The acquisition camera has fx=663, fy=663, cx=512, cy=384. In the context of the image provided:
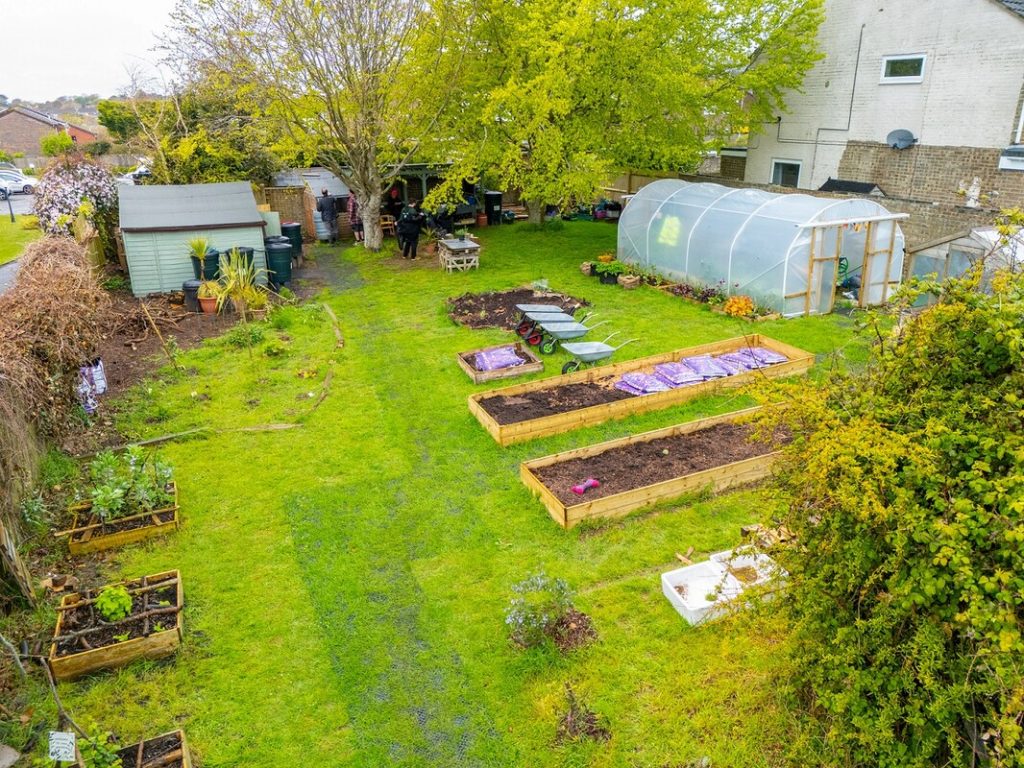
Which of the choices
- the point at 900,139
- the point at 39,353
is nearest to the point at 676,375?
the point at 39,353

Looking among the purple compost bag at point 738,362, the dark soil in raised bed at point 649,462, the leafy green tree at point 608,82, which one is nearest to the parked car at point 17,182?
the leafy green tree at point 608,82

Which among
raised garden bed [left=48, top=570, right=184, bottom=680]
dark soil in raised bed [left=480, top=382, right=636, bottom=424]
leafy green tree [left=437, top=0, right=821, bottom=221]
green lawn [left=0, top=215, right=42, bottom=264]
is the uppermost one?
leafy green tree [left=437, top=0, right=821, bottom=221]

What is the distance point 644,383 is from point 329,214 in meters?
16.4

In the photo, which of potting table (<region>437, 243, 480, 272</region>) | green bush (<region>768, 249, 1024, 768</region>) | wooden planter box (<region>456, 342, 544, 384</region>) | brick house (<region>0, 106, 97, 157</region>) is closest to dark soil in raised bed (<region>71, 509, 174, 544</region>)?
wooden planter box (<region>456, 342, 544, 384</region>)

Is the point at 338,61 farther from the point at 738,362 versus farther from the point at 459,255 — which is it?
the point at 738,362

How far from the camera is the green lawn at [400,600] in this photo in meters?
5.41

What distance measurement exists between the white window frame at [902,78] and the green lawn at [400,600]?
10.8 m

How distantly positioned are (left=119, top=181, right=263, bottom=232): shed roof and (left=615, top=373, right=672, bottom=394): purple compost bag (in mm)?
10729

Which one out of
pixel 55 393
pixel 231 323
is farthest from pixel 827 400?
pixel 231 323

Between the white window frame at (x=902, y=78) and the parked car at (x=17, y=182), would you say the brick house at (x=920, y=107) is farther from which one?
the parked car at (x=17, y=182)

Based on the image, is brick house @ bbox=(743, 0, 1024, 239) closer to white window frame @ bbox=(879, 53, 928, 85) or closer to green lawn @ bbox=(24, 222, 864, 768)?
white window frame @ bbox=(879, 53, 928, 85)

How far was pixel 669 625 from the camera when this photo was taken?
21.1ft

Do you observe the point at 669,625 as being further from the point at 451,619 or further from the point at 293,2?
the point at 293,2

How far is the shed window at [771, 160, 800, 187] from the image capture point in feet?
73.0
